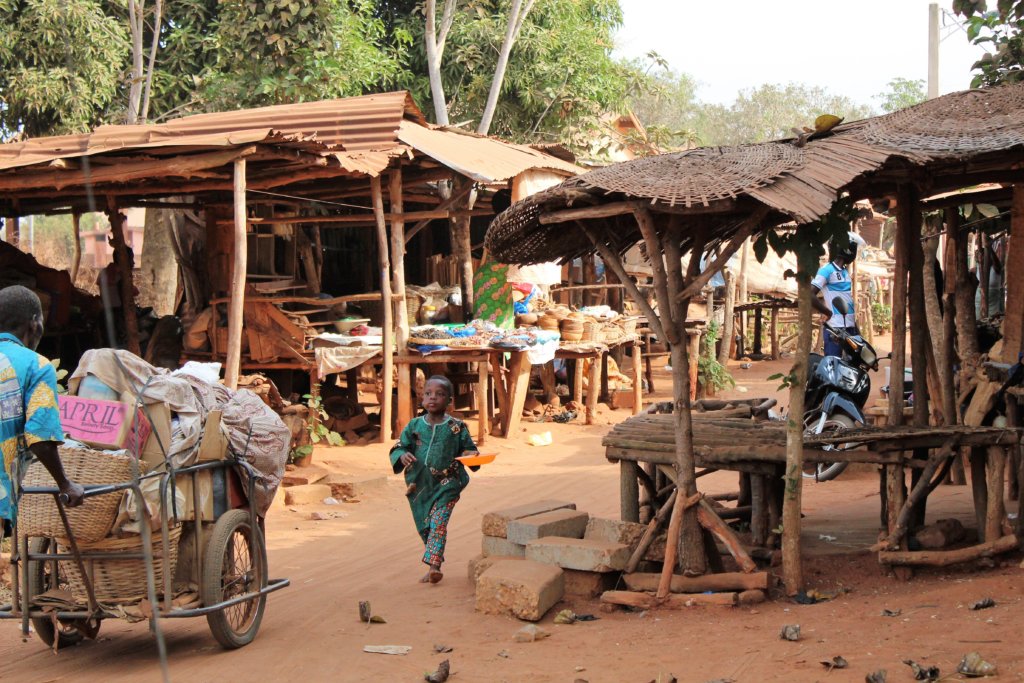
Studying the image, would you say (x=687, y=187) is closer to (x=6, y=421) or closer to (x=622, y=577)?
(x=622, y=577)

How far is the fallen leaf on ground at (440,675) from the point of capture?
491 centimetres

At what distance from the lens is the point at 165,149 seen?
10.3 m

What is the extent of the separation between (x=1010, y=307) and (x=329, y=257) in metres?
12.0

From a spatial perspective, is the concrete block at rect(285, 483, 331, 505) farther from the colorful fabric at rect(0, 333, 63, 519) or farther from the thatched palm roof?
the colorful fabric at rect(0, 333, 63, 519)

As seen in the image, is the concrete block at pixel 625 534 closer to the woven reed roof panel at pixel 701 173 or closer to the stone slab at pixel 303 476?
the woven reed roof panel at pixel 701 173

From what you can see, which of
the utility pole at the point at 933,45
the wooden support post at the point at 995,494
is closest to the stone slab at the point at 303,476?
the wooden support post at the point at 995,494

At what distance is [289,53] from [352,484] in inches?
411

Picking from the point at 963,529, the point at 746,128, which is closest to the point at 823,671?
the point at 963,529

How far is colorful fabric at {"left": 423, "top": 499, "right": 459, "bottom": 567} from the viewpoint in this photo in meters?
7.00

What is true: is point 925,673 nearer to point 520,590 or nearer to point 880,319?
point 520,590

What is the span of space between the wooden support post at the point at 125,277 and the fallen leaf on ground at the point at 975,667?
11.0 m

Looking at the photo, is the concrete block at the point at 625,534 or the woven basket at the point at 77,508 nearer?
the woven basket at the point at 77,508

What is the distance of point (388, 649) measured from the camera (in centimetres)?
553

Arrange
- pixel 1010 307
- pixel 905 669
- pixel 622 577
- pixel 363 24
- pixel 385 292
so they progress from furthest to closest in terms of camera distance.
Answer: pixel 363 24 < pixel 385 292 < pixel 1010 307 < pixel 622 577 < pixel 905 669
